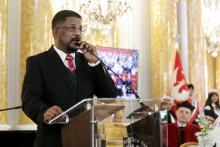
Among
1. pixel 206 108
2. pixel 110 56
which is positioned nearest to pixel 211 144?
pixel 110 56

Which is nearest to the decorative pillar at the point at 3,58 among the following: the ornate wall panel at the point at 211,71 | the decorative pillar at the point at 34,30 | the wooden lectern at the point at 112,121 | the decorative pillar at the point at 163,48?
the decorative pillar at the point at 34,30

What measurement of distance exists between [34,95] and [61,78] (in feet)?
0.75

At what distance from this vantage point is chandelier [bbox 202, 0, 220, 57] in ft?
36.6

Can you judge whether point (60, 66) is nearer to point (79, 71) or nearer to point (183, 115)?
point (79, 71)

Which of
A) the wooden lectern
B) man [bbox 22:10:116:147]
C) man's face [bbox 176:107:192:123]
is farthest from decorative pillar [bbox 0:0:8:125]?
the wooden lectern

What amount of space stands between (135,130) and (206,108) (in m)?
6.83

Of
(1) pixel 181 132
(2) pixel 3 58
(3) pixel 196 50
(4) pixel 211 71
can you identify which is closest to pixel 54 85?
(2) pixel 3 58

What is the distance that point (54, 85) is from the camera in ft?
7.68

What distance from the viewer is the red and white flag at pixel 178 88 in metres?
7.31

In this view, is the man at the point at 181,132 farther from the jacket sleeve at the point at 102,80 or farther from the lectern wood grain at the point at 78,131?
the lectern wood grain at the point at 78,131

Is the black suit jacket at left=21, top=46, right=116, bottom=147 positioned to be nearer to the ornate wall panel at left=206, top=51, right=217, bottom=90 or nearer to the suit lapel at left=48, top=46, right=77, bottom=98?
the suit lapel at left=48, top=46, right=77, bottom=98

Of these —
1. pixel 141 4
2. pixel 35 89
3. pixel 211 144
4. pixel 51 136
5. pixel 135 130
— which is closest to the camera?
pixel 135 130

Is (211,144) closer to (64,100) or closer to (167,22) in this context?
(64,100)

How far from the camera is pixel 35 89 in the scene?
229cm
